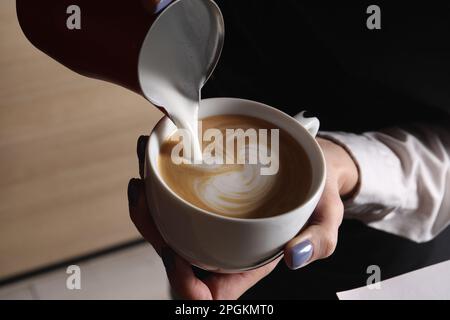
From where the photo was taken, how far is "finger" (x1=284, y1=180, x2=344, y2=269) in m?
0.56

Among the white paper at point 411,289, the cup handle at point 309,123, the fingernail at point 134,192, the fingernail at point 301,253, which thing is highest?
the cup handle at point 309,123

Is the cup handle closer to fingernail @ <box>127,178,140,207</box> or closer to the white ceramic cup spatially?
the white ceramic cup

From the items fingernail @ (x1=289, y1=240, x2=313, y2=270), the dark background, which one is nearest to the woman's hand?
fingernail @ (x1=289, y1=240, x2=313, y2=270)

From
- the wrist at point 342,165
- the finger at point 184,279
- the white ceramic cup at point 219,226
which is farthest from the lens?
the wrist at point 342,165

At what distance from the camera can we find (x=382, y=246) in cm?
87

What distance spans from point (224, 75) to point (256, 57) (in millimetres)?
53

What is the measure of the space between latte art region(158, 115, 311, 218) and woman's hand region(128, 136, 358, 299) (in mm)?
44

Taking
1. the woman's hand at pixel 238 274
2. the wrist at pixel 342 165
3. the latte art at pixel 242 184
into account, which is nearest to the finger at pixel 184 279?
the woman's hand at pixel 238 274

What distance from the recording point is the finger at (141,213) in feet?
2.14

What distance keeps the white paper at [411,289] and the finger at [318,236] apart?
79mm

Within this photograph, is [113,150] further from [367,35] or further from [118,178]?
[367,35]

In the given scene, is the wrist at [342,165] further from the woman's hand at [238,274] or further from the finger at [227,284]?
the finger at [227,284]
